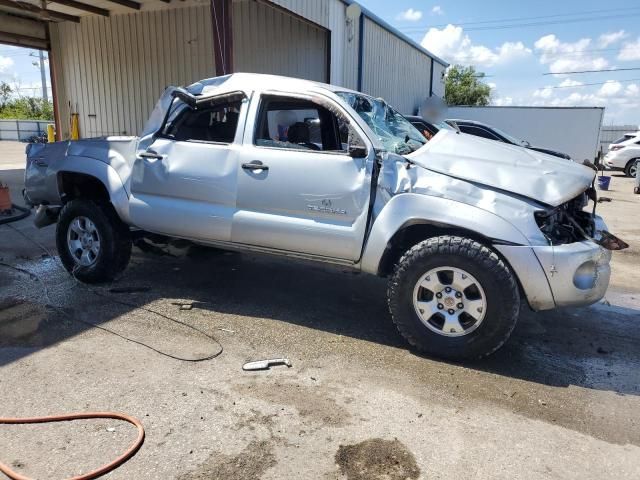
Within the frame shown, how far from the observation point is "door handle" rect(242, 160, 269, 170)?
435cm

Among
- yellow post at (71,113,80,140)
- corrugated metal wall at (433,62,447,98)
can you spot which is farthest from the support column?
corrugated metal wall at (433,62,447,98)

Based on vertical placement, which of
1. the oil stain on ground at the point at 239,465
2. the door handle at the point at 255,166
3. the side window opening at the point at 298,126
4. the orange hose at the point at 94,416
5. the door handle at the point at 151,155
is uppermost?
the side window opening at the point at 298,126

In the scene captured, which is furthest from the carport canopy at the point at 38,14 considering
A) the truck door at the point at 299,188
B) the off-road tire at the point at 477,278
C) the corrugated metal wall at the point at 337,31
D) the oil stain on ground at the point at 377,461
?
the oil stain on ground at the point at 377,461

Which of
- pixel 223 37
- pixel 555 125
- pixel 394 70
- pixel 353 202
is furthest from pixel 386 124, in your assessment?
pixel 555 125

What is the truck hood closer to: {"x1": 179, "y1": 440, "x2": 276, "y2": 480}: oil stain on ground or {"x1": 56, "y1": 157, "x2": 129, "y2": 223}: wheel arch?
{"x1": 179, "y1": 440, "x2": 276, "y2": 480}: oil stain on ground

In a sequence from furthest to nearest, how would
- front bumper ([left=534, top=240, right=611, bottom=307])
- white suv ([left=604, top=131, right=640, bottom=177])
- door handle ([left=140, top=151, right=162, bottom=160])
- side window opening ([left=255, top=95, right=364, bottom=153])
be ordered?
white suv ([left=604, top=131, right=640, bottom=177])
door handle ([left=140, top=151, right=162, bottom=160])
side window opening ([left=255, top=95, right=364, bottom=153])
front bumper ([left=534, top=240, right=611, bottom=307])

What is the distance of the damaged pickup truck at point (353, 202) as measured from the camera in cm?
364

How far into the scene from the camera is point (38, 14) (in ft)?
41.5

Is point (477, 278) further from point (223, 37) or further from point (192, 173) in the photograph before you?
point (223, 37)

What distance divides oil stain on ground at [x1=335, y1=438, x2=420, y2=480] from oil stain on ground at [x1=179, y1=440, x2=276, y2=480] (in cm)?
38

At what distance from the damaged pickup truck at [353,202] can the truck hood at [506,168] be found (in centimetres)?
1

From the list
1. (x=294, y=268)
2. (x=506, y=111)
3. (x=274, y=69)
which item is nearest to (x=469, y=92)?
(x=506, y=111)

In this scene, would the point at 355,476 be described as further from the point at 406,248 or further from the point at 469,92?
the point at 469,92

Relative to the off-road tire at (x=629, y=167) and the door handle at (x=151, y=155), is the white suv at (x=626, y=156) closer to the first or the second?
the off-road tire at (x=629, y=167)
